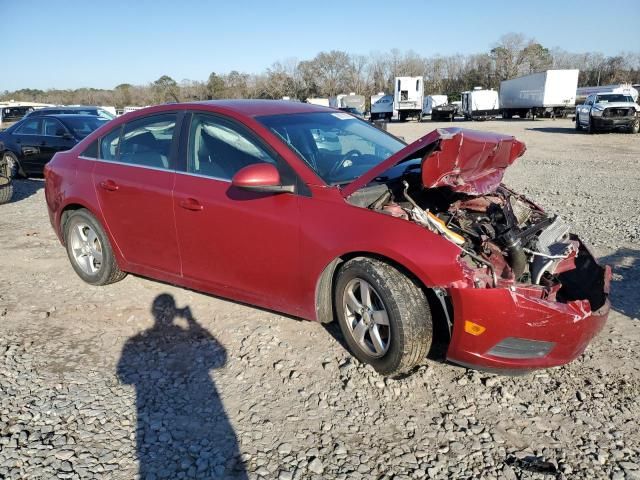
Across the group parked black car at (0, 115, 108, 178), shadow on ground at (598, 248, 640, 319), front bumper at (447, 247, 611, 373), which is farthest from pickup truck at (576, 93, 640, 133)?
front bumper at (447, 247, 611, 373)

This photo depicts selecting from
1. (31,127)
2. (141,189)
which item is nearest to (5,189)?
(31,127)

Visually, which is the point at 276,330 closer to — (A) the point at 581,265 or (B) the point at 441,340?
(B) the point at 441,340

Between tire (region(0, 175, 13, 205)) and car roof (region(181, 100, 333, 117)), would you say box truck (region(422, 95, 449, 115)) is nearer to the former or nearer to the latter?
tire (region(0, 175, 13, 205))

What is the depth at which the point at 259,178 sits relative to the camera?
10.9ft

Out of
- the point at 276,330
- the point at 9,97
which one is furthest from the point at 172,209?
the point at 9,97

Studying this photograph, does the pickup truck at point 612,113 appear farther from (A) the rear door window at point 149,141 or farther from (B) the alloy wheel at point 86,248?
(B) the alloy wheel at point 86,248

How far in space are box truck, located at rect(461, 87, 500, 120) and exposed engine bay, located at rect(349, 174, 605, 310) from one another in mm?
42563

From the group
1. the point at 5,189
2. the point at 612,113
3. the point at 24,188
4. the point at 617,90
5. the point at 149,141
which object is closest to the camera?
the point at 149,141

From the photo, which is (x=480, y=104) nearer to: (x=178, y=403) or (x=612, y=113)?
(x=612, y=113)

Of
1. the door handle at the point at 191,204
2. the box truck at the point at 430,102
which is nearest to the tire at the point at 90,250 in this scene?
the door handle at the point at 191,204

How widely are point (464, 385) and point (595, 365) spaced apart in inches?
36.9

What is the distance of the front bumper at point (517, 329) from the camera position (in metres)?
2.85

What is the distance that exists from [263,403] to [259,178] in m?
1.39

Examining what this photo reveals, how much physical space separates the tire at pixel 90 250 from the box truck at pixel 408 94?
40402 mm
